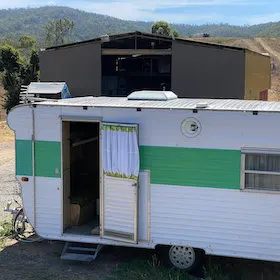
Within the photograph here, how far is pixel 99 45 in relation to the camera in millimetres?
21438

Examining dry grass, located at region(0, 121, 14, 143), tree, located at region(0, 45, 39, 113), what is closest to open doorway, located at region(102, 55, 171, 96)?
dry grass, located at region(0, 121, 14, 143)

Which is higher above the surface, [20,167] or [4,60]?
[4,60]

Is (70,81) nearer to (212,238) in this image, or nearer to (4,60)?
(4,60)

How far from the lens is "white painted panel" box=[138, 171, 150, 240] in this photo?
23.1 ft

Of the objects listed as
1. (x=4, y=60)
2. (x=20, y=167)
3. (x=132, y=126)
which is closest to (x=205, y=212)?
(x=132, y=126)

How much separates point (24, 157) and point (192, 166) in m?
2.60

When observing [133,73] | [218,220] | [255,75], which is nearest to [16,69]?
[133,73]

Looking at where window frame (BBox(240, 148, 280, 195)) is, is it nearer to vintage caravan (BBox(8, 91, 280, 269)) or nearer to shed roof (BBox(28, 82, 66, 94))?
vintage caravan (BBox(8, 91, 280, 269))

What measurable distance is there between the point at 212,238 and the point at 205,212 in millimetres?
369

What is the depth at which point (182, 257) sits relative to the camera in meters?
7.10

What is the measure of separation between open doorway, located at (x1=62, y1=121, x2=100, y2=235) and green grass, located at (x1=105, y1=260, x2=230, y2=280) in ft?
2.53

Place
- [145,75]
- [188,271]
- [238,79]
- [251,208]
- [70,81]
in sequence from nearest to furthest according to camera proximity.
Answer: [251,208] < [188,271] < [238,79] < [70,81] < [145,75]

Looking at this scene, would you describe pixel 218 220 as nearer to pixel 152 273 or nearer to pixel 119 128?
pixel 152 273

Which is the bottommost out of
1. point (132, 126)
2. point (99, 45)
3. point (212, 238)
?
point (212, 238)
